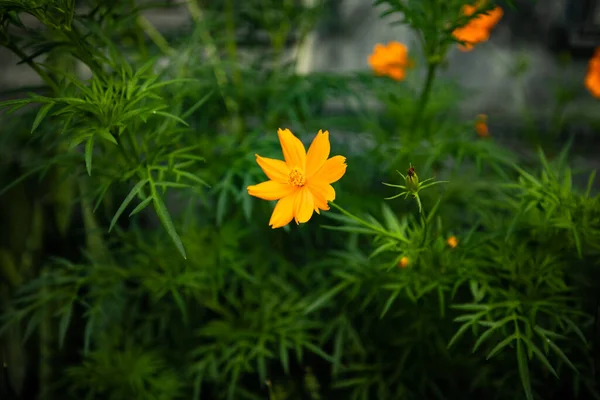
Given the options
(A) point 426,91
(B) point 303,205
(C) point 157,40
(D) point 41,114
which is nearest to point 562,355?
(B) point 303,205

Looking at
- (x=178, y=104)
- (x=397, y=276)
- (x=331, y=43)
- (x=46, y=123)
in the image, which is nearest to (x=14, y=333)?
(x=46, y=123)

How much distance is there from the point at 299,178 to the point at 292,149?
0.17 feet

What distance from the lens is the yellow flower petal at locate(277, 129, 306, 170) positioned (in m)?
0.91

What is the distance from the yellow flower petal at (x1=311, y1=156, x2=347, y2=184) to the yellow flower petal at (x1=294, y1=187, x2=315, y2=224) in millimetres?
28

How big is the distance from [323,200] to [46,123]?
0.82 m

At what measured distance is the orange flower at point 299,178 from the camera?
890 millimetres

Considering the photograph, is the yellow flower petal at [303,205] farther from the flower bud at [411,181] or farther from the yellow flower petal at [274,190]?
the flower bud at [411,181]

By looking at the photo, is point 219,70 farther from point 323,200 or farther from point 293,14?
point 323,200

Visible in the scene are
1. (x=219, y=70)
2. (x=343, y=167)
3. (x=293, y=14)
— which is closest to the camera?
(x=343, y=167)

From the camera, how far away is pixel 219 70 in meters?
1.49

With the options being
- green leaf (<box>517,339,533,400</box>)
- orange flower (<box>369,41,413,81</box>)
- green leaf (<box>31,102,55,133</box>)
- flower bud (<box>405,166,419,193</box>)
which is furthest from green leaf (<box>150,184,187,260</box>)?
orange flower (<box>369,41,413,81</box>)

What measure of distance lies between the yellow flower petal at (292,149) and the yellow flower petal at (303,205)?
5 centimetres

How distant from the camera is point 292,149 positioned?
93cm

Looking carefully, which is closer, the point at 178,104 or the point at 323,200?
the point at 323,200
